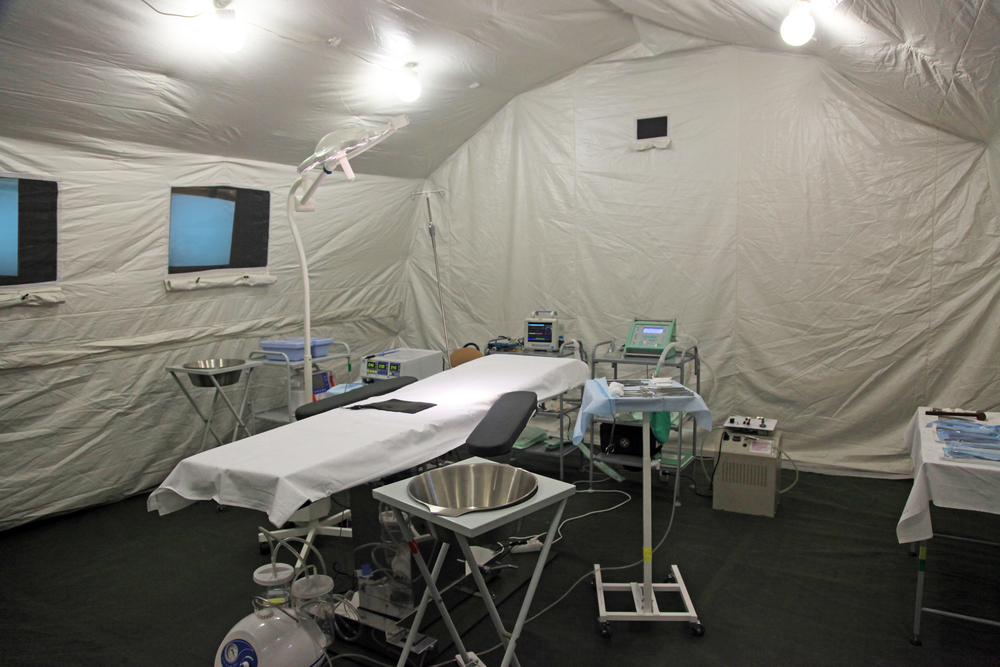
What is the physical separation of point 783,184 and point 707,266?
667mm

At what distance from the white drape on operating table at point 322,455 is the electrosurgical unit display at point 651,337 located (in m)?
1.20

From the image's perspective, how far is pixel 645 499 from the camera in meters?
2.37

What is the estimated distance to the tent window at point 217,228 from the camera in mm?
3900

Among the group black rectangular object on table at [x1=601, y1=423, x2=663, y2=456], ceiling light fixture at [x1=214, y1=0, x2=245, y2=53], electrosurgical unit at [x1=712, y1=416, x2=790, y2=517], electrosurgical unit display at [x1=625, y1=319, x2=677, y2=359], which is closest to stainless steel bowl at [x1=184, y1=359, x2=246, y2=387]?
ceiling light fixture at [x1=214, y1=0, x2=245, y2=53]

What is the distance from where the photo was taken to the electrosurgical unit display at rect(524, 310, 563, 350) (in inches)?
169

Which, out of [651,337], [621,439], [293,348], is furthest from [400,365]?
[651,337]

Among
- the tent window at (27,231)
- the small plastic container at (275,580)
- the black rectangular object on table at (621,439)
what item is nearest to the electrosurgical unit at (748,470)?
the black rectangular object on table at (621,439)

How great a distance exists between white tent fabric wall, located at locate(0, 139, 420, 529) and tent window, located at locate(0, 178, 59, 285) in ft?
0.18

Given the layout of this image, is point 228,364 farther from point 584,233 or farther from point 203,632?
point 584,233

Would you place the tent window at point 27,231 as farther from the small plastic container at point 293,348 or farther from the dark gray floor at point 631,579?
the dark gray floor at point 631,579

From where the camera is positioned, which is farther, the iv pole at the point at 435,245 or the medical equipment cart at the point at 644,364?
the iv pole at the point at 435,245

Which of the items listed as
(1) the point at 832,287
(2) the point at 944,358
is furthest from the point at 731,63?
(2) the point at 944,358

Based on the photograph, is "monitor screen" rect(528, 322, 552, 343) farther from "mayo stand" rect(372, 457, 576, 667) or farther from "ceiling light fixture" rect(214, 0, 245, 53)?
"ceiling light fixture" rect(214, 0, 245, 53)

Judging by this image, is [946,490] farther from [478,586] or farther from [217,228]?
[217,228]
